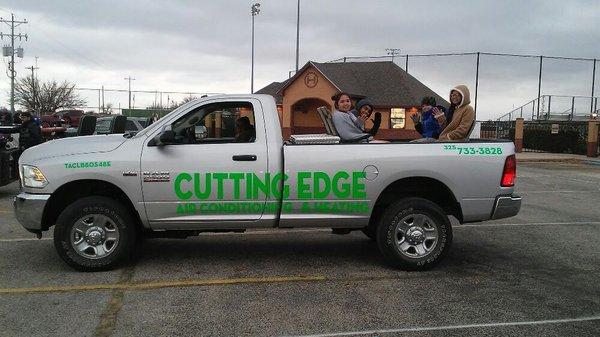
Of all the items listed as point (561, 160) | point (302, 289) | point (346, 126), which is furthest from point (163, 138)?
point (561, 160)

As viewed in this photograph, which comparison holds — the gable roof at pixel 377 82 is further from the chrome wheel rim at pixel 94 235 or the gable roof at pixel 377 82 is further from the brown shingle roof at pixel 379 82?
the chrome wheel rim at pixel 94 235

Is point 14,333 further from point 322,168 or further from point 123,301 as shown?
point 322,168

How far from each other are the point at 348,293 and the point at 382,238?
36.7 inches

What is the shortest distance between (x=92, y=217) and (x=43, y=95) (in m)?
73.7

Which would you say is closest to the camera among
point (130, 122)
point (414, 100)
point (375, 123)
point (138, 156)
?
point (138, 156)

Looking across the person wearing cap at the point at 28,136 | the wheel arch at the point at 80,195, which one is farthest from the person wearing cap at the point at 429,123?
the person wearing cap at the point at 28,136

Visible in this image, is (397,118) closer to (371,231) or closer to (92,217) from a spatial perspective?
(371,231)

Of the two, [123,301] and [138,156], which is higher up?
[138,156]

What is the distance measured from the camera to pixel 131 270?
19.2 ft

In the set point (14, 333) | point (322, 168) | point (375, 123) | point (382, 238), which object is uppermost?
point (375, 123)

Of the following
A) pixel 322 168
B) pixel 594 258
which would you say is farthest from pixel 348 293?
pixel 594 258

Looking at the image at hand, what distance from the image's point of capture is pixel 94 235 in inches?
223

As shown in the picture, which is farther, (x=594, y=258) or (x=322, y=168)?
(x=594, y=258)

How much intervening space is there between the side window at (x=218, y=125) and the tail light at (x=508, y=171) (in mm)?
2750
